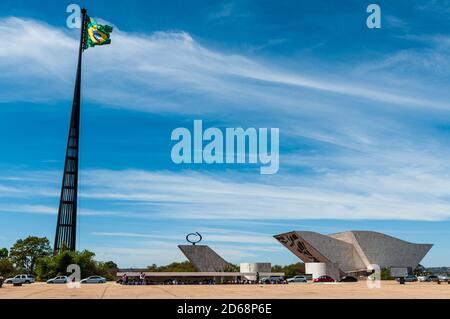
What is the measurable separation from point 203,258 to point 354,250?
3913cm

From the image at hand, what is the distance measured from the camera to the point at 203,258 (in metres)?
84.4

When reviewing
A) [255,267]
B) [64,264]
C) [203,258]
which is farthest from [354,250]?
[64,264]

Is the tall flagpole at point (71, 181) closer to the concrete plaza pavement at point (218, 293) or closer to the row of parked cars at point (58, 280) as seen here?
the row of parked cars at point (58, 280)

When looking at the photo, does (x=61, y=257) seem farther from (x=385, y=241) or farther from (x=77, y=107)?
(x=385, y=241)

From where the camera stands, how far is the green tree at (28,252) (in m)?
103

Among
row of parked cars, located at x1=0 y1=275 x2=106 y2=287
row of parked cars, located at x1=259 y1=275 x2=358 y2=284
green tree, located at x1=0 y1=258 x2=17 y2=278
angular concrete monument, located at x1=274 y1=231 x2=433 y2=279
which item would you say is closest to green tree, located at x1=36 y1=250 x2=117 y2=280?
row of parked cars, located at x1=0 y1=275 x2=106 y2=287

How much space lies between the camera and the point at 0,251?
4136 inches

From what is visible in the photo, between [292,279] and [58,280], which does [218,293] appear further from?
[292,279]

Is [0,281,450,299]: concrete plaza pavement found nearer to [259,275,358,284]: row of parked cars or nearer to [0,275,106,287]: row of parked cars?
[0,275,106,287]: row of parked cars

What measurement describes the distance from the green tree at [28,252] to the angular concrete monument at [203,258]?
34.6 m

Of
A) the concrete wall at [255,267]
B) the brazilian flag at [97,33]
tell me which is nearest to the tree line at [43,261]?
the concrete wall at [255,267]
